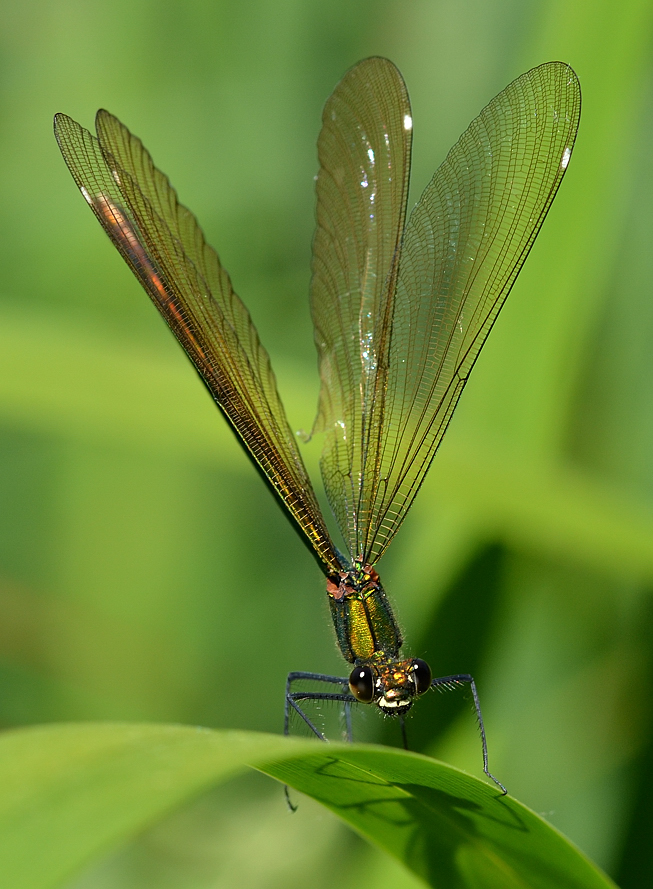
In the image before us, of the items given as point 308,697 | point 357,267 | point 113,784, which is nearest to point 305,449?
point 357,267

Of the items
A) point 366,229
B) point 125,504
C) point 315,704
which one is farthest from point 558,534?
point 125,504

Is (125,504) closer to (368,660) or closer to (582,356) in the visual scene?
(368,660)

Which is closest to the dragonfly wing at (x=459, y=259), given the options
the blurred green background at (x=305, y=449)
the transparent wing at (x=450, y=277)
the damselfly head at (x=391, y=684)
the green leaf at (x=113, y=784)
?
the transparent wing at (x=450, y=277)

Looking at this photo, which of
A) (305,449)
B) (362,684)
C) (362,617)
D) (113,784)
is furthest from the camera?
(305,449)

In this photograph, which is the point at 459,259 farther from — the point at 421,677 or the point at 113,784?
the point at 113,784

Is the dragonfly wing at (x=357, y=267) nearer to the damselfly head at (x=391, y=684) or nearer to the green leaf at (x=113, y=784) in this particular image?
the damselfly head at (x=391, y=684)

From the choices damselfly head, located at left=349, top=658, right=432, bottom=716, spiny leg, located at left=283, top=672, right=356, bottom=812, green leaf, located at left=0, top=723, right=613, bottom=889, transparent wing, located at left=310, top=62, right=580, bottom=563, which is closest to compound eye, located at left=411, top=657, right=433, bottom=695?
damselfly head, located at left=349, top=658, right=432, bottom=716
